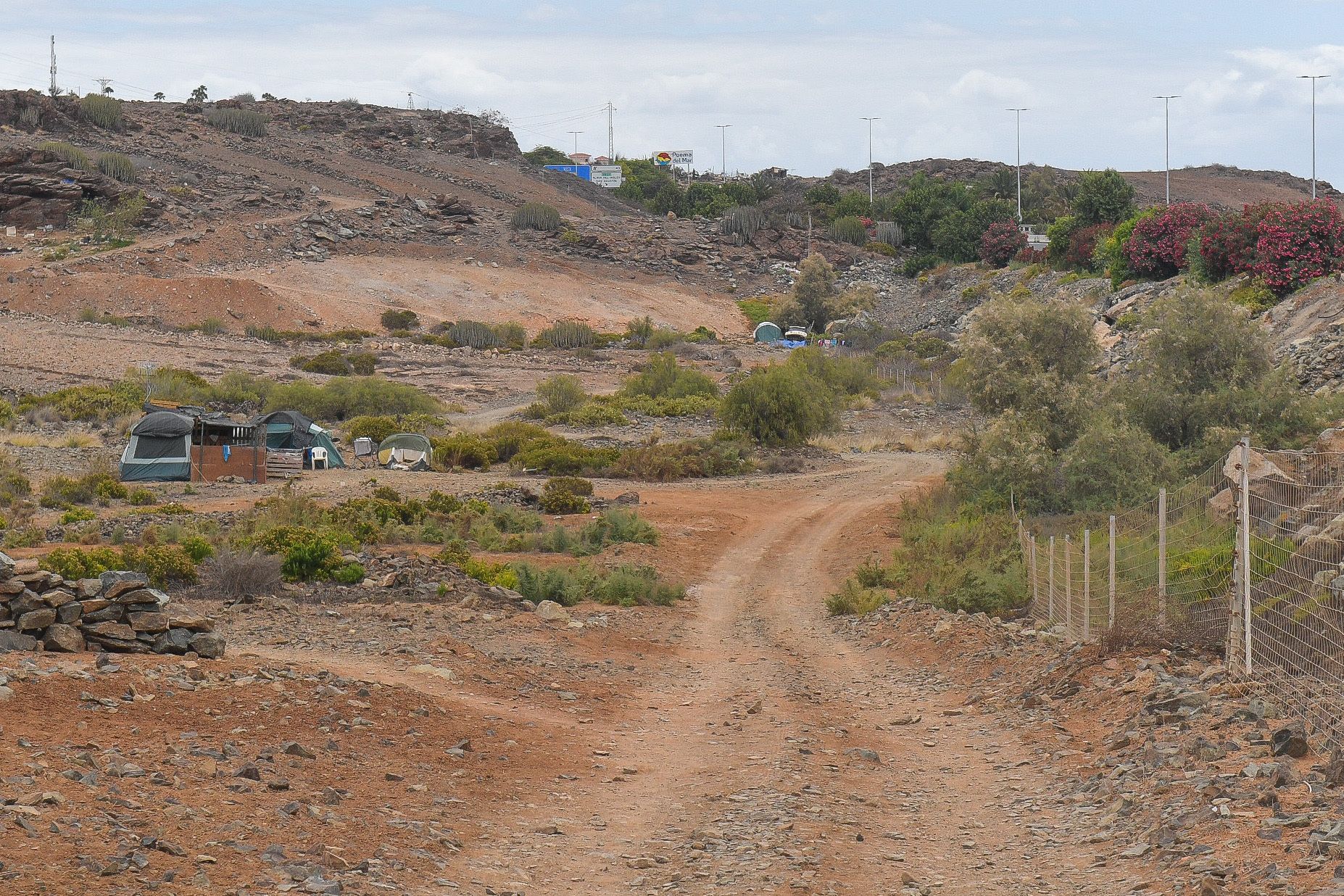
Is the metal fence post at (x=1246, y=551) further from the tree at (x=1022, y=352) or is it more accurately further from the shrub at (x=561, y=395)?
the shrub at (x=561, y=395)

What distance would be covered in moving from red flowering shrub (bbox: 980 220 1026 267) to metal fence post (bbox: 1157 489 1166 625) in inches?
2856

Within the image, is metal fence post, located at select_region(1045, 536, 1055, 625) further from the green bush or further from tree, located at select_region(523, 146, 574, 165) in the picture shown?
tree, located at select_region(523, 146, 574, 165)

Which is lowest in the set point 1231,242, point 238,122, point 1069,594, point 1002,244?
point 1069,594

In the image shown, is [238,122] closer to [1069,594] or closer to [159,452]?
[159,452]

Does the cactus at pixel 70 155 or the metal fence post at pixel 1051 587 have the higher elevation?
the cactus at pixel 70 155

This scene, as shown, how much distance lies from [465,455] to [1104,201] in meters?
47.2

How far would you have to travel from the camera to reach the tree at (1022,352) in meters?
25.1

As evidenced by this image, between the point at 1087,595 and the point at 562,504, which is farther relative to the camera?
the point at 562,504

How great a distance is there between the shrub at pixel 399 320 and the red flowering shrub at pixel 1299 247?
42194mm

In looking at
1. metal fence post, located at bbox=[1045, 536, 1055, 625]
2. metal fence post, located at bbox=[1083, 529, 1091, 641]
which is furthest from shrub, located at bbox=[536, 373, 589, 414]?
metal fence post, located at bbox=[1083, 529, 1091, 641]

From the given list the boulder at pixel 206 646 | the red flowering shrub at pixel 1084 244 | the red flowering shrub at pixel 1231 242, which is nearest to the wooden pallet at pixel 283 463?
the boulder at pixel 206 646

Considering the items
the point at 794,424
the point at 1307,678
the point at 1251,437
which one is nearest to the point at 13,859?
the point at 1307,678

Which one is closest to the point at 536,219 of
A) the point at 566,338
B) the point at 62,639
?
the point at 566,338

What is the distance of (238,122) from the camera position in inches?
4035
